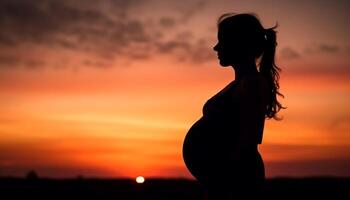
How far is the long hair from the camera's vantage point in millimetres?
3316

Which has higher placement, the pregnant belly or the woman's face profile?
the woman's face profile

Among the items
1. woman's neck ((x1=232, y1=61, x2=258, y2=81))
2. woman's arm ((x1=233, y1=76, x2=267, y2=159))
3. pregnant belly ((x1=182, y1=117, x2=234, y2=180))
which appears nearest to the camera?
woman's arm ((x1=233, y1=76, x2=267, y2=159))

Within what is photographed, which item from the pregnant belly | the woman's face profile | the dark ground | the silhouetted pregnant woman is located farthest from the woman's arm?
the dark ground

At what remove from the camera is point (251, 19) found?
3342 mm

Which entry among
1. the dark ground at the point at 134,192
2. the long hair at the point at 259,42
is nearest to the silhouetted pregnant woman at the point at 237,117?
the long hair at the point at 259,42

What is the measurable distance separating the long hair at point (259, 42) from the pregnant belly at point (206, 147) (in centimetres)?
40

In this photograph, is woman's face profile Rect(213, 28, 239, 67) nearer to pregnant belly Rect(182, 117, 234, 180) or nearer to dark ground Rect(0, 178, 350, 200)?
pregnant belly Rect(182, 117, 234, 180)

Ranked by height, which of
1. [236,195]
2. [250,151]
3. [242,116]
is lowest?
[236,195]

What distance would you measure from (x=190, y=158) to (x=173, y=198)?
1314 centimetres

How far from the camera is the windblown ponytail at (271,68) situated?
11.1 ft

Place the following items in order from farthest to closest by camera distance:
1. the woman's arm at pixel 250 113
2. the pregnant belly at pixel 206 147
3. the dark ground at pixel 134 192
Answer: the dark ground at pixel 134 192 → the pregnant belly at pixel 206 147 → the woman's arm at pixel 250 113

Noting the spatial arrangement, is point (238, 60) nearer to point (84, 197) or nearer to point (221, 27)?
point (221, 27)

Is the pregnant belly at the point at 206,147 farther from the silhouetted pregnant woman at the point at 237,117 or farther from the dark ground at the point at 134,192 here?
the dark ground at the point at 134,192

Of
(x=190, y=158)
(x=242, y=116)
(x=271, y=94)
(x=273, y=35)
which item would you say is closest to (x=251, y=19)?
(x=273, y=35)
